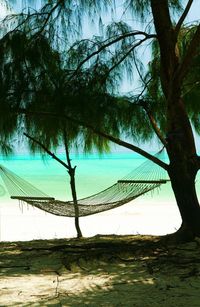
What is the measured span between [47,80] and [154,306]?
4.69 feet

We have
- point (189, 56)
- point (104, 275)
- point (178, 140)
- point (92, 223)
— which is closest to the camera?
point (104, 275)

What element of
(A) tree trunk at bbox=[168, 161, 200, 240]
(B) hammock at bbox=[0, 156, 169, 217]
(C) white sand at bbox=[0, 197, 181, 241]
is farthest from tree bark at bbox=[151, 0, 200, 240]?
(C) white sand at bbox=[0, 197, 181, 241]

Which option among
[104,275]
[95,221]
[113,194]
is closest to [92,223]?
[95,221]

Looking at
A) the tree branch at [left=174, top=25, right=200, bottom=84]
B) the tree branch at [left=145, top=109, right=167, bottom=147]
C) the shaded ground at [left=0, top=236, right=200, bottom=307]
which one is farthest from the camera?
the tree branch at [left=145, top=109, right=167, bottom=147]

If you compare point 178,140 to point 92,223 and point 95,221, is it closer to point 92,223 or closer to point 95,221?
point 92,223

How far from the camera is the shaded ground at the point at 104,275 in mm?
1939

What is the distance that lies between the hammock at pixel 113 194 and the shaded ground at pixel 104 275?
0.88 feet

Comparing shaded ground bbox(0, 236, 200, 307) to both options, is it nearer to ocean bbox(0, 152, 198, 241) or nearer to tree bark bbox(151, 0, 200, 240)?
tree bark bbox(151, 0, 200, 240)

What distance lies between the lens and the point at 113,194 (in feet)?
10.3

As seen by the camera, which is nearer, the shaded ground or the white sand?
the shaded ground

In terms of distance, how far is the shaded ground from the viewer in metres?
1.94

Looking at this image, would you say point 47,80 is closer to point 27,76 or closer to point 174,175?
point 27,76

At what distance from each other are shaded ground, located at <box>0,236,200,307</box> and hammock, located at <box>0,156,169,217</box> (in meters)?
0.27

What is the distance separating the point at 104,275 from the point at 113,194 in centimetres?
91
